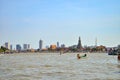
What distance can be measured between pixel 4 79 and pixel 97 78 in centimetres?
1263

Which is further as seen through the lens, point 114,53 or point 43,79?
point 114,53

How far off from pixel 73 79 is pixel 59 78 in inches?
81.0

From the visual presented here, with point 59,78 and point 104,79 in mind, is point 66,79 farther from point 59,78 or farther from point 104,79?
point 104,79

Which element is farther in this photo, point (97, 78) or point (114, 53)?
point (114, 53)

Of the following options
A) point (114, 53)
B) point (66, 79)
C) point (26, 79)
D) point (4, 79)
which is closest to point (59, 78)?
point (66, 79)

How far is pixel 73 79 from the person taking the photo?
38125 mm

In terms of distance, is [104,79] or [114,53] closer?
[104,79]

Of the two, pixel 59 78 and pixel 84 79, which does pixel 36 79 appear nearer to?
pixel 59 78

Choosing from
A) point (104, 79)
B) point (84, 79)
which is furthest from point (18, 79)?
point (104, 79)

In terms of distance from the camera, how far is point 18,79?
3884 cm

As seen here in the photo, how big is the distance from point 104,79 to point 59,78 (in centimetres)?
604

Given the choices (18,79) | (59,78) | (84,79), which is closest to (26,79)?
(18,79)

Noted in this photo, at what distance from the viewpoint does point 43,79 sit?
3781 cm

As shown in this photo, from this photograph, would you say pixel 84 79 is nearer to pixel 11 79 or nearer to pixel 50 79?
pixel 50 79
